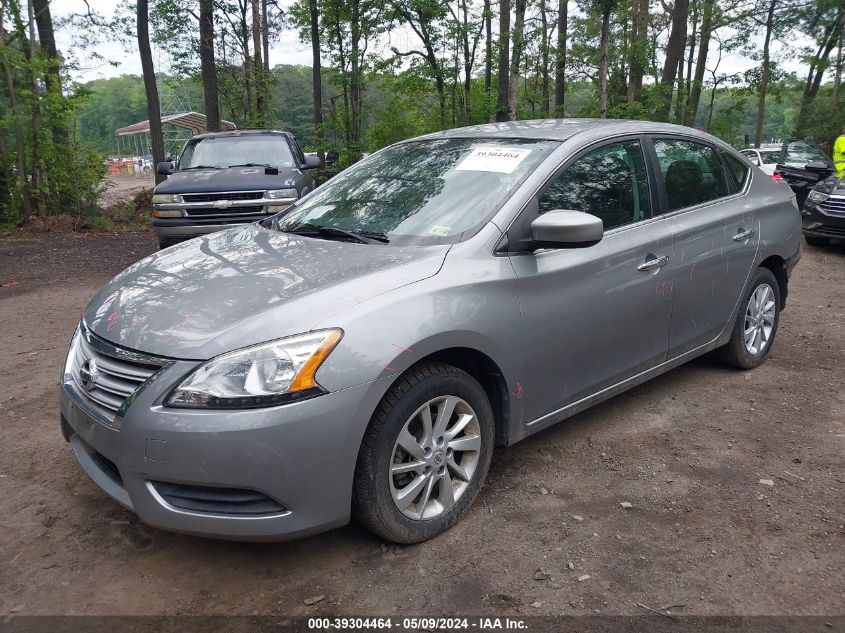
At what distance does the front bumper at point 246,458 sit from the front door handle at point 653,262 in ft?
6.01

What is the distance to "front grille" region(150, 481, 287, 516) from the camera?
238cm

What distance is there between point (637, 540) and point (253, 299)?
6.10ft

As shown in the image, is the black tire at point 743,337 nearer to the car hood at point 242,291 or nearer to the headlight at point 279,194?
the car hood at point 242,291

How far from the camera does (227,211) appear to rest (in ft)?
27.8

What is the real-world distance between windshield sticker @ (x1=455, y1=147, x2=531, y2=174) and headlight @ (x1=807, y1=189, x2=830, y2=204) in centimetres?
794

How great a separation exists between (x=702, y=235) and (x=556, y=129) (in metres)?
1.09

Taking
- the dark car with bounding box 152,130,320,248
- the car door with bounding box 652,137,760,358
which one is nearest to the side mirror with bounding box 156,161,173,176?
the dark car with bounding box 152,130,320,248

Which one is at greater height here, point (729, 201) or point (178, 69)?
point (178, 69)

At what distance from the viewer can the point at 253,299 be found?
2.61m

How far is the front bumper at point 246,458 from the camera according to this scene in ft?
7.50

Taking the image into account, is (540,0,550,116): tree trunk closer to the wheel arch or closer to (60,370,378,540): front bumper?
the wheel arch

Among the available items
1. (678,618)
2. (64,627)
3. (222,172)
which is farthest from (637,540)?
(222,172)

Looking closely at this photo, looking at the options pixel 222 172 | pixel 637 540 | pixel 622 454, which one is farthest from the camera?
pixel 222 172

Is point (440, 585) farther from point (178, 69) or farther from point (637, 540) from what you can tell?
point (178, 69)
